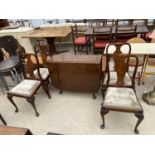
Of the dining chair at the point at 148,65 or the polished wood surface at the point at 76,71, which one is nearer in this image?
the polished wood surface at the point at 76,71

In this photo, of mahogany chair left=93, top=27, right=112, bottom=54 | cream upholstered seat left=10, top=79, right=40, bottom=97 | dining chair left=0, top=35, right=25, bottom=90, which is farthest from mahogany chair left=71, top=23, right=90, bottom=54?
cream upholstered seat left=10, top=79, right=40, bottom=97

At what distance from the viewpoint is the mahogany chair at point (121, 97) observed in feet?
5.15

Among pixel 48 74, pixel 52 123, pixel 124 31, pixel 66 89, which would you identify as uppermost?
pixel 124 31

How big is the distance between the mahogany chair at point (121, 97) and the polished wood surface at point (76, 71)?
1.07ft

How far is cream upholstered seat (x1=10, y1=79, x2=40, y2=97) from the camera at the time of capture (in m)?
2.03

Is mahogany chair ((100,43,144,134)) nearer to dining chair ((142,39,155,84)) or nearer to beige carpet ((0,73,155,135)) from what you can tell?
beige carpet ((0,73,155,135))

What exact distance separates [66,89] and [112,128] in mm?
1021

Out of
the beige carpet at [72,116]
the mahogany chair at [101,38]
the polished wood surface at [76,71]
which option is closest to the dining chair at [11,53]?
the beige carpet at [72,116]

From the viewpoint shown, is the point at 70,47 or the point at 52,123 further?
the point at 70,47

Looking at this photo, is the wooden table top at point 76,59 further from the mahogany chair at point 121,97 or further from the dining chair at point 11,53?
the dining chair at point 11,53

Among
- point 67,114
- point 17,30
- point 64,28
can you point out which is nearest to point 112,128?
point 67,114

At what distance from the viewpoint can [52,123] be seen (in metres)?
2.02
